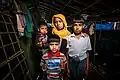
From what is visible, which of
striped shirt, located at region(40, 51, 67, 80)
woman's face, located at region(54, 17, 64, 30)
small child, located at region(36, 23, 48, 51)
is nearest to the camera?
striped shirt, located at region(40, 51, 67, 80)

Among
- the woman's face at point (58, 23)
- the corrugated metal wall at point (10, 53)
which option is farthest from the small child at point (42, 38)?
the corrugated metal wall at point (10, 53)

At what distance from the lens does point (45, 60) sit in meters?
4.25

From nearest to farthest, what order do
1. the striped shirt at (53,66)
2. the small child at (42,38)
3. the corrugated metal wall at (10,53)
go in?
1. the corrugated metal wall at (10,53)
2. the striped shirt at (53,66)
3. the small child at (42,38)

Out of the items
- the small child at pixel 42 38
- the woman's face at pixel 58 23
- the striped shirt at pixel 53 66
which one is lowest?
the striped shirt at pixel 53 66

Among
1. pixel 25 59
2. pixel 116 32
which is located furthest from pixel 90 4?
pixel 25 59

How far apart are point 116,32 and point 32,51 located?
4.51 m

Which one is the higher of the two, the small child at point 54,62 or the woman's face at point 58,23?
the woman's face at point 58,23

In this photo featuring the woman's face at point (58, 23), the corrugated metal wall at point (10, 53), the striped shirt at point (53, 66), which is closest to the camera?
the corrugated metal wall at point (10, 53)

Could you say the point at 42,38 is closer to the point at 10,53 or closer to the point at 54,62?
the point at 10,53

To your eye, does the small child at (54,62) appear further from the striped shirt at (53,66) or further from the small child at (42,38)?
the small child at (42,38)

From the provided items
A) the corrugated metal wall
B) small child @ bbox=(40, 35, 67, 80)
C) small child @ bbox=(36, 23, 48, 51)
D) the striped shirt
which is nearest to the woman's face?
small child @ bbox=(36, 23, 48, 51)

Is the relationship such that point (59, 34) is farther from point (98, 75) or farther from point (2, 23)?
point (98, 75)

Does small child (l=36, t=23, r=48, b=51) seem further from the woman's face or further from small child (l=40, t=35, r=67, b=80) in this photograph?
small child (l=40, t=35, r=67, b=80)

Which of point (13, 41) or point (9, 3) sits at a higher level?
point (9, 3)
